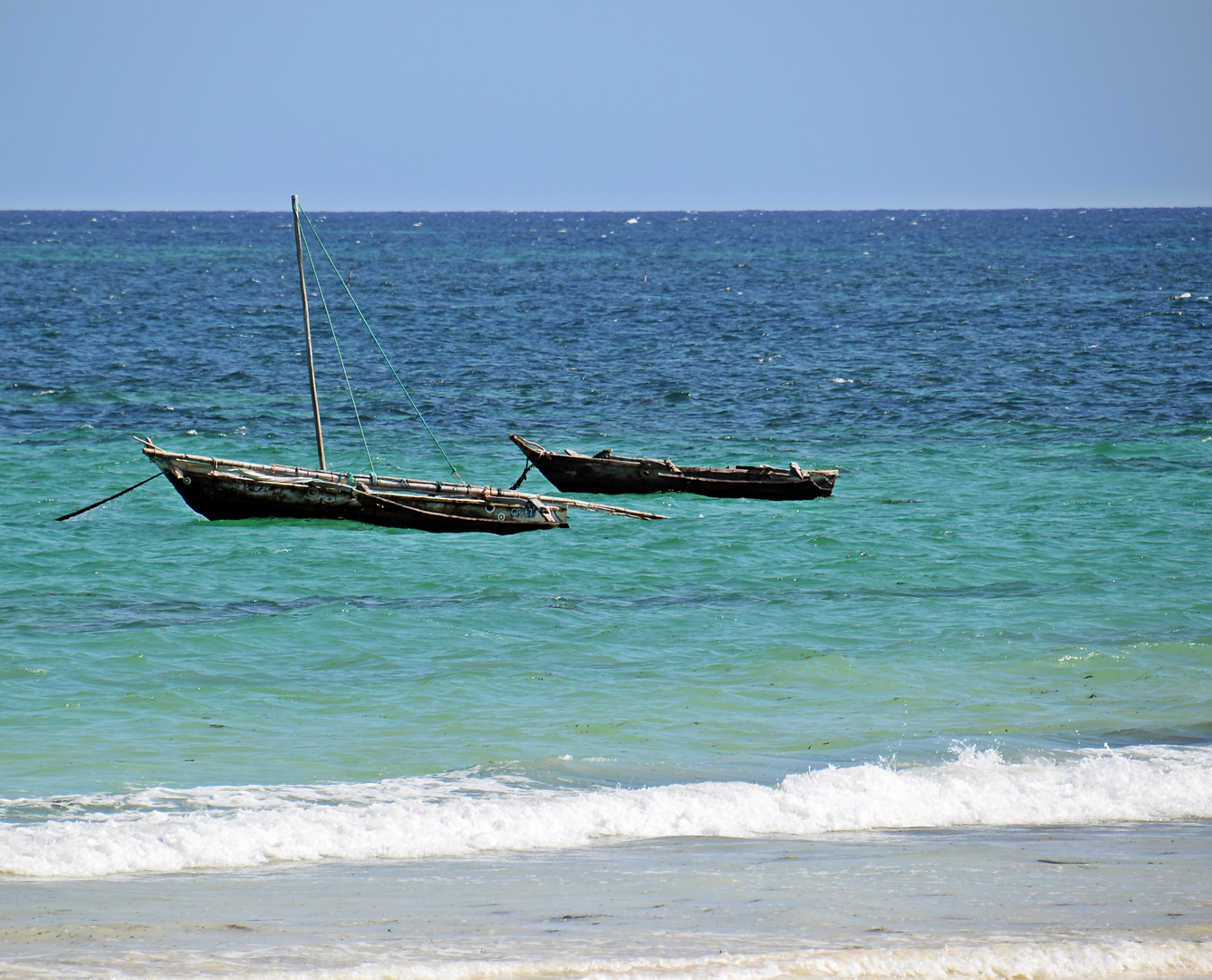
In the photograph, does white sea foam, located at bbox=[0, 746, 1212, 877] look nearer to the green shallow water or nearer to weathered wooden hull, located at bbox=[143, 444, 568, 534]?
the green shallow water

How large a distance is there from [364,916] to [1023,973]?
3811mm

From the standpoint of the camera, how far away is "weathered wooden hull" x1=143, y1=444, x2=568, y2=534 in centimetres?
2106

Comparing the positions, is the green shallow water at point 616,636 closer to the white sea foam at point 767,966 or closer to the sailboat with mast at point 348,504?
the sailboat with mast at point 348,504

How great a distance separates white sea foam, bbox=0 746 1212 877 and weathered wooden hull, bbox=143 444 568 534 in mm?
10780

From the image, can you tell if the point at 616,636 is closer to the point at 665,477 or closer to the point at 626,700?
the point at 626,700

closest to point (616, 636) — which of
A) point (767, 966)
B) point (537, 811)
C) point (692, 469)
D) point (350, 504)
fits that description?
point (537, 811)

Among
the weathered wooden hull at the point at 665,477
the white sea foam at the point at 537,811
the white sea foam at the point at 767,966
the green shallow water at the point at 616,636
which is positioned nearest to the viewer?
the white sea foam at the point at 767,966

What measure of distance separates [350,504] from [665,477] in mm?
6238

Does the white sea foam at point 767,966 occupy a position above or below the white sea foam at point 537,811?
above

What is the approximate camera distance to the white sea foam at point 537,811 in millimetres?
8820

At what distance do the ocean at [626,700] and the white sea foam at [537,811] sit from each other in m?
0.04

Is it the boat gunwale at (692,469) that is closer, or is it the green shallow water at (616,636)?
the green shallow water at (616,636)

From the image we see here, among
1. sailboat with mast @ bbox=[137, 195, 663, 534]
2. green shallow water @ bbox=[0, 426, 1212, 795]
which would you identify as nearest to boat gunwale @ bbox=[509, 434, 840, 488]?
green shallow water @ bbox=[0, 426, 1212, 795]

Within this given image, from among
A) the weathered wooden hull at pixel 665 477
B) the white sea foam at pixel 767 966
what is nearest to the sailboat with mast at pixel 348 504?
the weathered wooden hull at pixel 665 477
